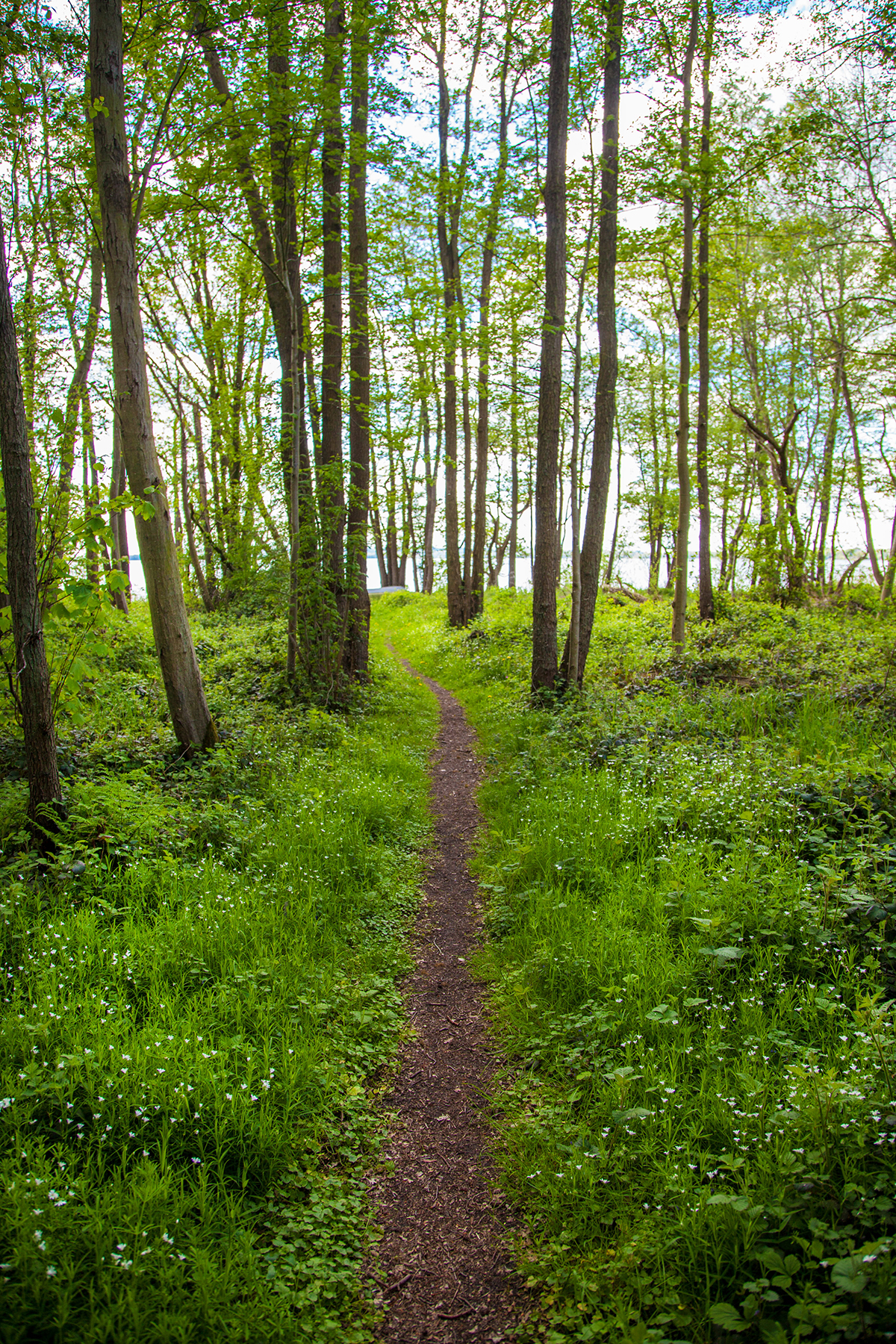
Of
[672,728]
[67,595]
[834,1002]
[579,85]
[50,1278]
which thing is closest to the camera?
[50,1278]

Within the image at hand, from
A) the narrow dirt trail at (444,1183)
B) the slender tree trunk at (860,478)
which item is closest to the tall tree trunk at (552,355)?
the narrow dirt trail at (444,1183)

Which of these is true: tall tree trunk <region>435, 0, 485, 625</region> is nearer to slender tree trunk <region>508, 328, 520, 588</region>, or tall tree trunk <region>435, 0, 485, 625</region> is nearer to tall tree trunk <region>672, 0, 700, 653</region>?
slender tree trunk <region>508, 328, 520, 588</region>

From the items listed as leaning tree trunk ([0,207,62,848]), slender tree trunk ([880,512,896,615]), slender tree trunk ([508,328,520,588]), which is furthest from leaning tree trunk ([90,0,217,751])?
slender tree trunk ([880,512,896,615])

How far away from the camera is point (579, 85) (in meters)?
9.98

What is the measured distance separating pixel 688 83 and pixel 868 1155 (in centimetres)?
1654

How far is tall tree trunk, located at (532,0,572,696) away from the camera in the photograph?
9.59 m

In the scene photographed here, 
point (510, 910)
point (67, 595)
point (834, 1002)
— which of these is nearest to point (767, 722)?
point (510, 910)

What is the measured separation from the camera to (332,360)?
10.5 m

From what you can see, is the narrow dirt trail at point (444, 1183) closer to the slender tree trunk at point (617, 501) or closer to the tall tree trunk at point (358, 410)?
the tall tree trunk at point (358, 410)

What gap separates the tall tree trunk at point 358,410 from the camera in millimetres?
10555

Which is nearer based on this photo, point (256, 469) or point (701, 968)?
point (701, 968)

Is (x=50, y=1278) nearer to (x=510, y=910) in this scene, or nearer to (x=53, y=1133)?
(x=53, y=1133)

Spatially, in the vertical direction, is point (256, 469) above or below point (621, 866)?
above

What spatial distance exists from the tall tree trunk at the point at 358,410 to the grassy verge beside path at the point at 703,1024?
472cm
